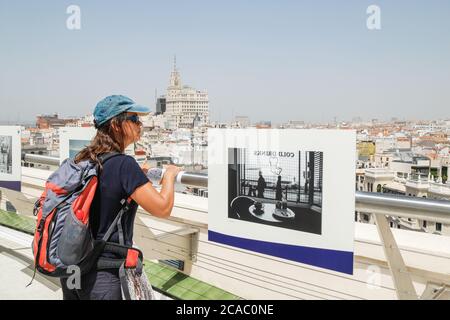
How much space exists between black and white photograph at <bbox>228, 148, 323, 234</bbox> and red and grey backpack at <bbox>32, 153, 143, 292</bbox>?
0.79m

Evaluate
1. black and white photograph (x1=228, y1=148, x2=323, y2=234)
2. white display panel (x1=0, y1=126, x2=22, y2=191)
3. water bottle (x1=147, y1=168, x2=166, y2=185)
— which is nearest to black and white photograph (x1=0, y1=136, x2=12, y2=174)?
white display panel (x1=0, y1=126, x2=22, y2=191)

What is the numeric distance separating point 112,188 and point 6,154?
9.19 feet

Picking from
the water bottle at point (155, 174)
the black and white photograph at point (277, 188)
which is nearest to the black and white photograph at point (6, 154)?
the water bottle at point (155, 174)

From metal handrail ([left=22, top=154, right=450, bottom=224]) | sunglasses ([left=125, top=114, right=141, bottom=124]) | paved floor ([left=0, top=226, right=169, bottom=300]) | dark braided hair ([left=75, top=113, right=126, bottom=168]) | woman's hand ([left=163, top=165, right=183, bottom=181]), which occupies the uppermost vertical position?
sunglasses ([left=125, top=114, right=141, bottom=124])

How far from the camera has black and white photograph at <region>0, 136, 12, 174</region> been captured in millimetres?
3602

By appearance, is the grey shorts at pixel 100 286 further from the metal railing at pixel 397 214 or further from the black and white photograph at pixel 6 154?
the black and white photograph at pixel 6 154

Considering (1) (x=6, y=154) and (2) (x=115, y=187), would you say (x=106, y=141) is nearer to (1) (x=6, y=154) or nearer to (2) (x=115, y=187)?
(2) (x=115, y=187)

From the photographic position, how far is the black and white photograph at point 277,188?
178 cm

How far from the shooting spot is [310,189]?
70.3 inches

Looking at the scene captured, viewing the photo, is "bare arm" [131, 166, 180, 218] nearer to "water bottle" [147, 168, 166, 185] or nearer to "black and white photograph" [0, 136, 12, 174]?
"water bottle" [147, 168, 166, 185]

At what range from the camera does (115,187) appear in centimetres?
129

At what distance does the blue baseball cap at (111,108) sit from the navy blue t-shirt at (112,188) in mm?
160
